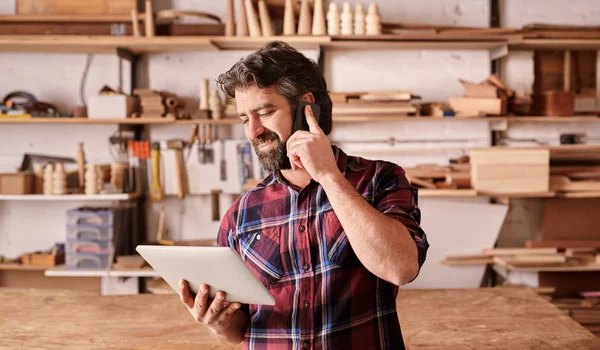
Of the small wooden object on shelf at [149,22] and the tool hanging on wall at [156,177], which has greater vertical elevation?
the small wooden object on shelf at [149,22]

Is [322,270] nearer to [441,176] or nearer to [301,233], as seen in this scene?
[301,233]

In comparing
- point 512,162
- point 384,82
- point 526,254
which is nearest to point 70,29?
point 384,82

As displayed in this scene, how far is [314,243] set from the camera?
1.54 metres

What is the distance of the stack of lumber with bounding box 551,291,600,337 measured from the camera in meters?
3.58

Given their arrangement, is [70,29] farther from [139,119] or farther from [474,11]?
[474,11]

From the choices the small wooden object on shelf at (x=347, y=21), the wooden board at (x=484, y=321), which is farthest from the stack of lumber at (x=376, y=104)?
the wooden board at (x=484, y=321)

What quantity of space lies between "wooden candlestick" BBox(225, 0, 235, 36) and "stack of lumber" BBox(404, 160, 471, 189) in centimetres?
145

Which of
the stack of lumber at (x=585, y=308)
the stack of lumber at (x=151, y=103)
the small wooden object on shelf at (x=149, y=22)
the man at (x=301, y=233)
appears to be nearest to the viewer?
the man at (x=301, y=233)

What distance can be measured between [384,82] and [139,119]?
66.0 inches

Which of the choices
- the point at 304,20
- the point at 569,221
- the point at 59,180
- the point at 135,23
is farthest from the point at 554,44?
Result: the point at 59,180

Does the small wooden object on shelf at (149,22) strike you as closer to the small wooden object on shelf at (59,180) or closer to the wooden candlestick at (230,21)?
the wooden candlestick at (230,21)

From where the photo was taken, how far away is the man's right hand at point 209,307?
1.48m

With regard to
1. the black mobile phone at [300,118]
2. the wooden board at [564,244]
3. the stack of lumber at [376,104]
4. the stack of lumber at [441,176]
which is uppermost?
the stack of lumber at [376,104]

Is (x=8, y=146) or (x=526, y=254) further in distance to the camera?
(x=8, y=146)
